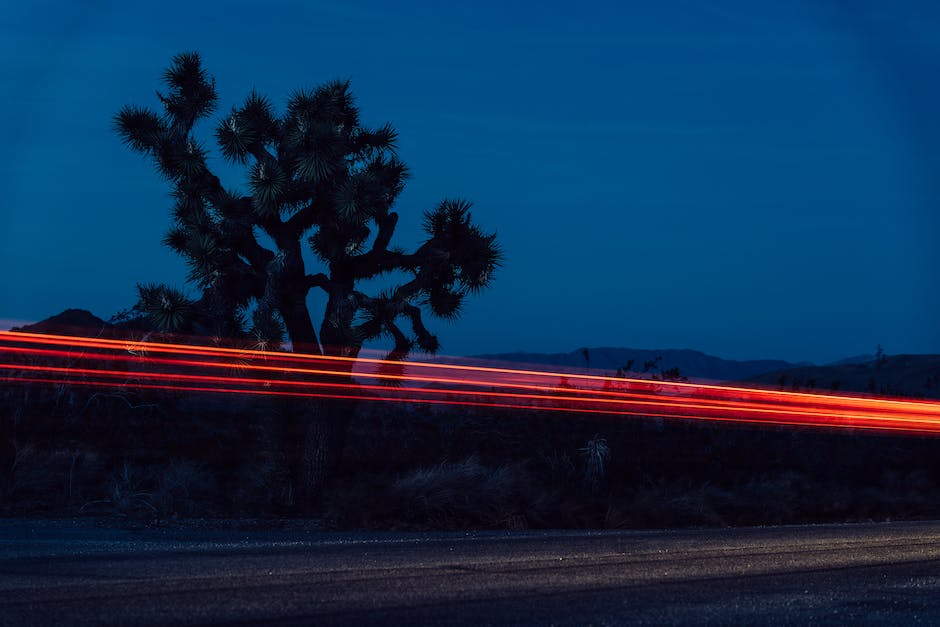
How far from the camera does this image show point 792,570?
36.9 feet

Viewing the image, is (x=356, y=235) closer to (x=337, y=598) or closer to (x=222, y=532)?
(x=222, y=532)

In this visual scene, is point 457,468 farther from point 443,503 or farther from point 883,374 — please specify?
point 883,374

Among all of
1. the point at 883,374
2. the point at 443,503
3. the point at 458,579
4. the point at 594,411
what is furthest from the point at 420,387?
the point at 883,374

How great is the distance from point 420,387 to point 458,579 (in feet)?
94.0

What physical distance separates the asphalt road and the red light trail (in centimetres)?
639

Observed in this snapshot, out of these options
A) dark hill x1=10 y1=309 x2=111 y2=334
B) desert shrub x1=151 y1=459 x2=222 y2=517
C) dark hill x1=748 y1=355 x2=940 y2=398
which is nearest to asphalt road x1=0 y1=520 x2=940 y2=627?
desert shrub x1=151 y1=459 x2=222 y2=517

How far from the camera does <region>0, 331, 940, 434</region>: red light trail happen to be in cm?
2092

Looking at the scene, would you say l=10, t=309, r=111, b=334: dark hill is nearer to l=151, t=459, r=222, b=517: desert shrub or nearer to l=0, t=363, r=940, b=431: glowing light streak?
l=0, t=363, r=940, b=431: glowing light streak

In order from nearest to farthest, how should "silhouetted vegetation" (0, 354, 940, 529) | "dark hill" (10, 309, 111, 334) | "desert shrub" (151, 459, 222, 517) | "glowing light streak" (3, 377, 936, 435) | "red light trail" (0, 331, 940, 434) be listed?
"desert shrub" (151, 459, 222, 517) < "silhouetted vegetation" (0, 354, 940, 529) < "red light trail" (0, 331, 940, 434) < "glowing light streak" (3, 377, 936, 435) < "dark hill" (10, 309, 111, 334)

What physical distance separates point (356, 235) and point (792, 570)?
41.4 ft

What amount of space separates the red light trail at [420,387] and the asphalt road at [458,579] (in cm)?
639

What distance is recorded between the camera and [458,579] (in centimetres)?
987

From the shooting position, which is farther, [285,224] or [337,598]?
[285,224]

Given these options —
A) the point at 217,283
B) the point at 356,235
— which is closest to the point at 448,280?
the point at 356,235
